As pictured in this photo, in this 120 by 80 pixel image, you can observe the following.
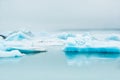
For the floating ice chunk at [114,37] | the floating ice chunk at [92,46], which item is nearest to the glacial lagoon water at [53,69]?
the floating ice chunk at [92,46]

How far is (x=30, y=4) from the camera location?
2.36m

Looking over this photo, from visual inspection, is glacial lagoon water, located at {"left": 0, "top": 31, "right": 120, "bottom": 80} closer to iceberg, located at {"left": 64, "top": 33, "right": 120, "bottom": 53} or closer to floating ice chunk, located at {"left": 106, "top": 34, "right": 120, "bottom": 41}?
iceberg, located at {"left": 64, "top": 33, "right": 120, "bottom": 53}

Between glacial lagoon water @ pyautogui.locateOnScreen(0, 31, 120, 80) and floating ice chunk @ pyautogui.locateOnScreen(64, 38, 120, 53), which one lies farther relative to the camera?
floating ice chunk @ pyautogui.locateOnScreen(64, 38, 120, 53)

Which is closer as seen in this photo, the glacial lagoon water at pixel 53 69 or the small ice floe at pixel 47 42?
the glacial lagoon water at pixel 53 69

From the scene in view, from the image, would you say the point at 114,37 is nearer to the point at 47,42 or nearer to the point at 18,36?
the point at 47,42

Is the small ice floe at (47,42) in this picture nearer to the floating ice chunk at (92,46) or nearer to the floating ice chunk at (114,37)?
the floating ice chunk at (92,46)

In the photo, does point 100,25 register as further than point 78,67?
Yes

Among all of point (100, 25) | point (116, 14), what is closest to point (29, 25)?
point (100, 25)

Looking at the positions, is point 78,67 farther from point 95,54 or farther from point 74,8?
point 74,8

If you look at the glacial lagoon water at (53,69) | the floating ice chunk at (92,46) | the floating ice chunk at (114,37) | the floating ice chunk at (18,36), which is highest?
the floating ice chunk at (18,36)

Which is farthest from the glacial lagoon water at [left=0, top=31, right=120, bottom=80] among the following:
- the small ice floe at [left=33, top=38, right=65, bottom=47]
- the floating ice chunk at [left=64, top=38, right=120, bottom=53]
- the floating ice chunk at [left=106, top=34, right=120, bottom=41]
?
the floating ice chunk at [left=106, top=34, right=120, bottom=41]

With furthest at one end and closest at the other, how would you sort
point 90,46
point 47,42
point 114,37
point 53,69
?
point 47,42 → point 114,37 → point 90,46 → point 53,69

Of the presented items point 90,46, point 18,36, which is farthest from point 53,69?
point 18,36

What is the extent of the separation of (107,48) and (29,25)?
0.80 m
